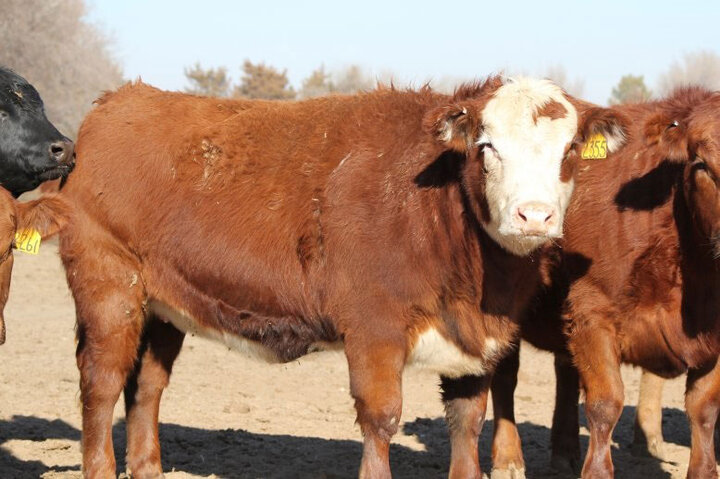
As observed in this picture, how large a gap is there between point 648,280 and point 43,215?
3795 millimetres

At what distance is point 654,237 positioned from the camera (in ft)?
22.2

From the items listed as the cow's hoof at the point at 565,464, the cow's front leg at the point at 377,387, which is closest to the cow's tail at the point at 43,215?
the cow's front leg at the point at 377,387

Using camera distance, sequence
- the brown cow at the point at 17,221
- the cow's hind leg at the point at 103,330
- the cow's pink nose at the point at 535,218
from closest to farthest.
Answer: the cow's pink nose at the point at 535,218, the brown cow at the point at 17,221, the cow's hind leg at the point at 103,330

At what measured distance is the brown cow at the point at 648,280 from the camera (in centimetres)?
674

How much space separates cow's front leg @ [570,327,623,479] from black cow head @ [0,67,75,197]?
3.65 meters

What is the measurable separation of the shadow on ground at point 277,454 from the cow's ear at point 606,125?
9.38ft

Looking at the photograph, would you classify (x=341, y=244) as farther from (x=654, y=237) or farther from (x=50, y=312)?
(x=50, y=312)

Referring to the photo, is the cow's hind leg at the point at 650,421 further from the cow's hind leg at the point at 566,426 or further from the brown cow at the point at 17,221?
the brown cow at the point at 17,221

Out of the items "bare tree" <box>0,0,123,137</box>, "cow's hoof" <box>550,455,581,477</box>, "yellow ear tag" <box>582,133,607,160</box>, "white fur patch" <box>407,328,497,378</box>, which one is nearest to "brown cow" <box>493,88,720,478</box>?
"yellow ear tag" <box>582,133,607,160</box>

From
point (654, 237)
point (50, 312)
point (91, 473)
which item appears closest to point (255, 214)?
point (91, 473)

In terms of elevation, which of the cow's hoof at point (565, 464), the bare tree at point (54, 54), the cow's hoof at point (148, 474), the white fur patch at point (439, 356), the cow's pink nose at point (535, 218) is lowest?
the cow's hoof at point (148, 474)

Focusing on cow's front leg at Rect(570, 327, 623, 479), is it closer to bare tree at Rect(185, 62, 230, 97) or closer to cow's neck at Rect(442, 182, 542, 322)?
cow's neck at Rect(442, 182, 542, 322)

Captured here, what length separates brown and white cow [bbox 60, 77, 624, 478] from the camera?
243 inches

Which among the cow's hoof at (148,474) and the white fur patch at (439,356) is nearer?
the white fur patch at (439,356)
